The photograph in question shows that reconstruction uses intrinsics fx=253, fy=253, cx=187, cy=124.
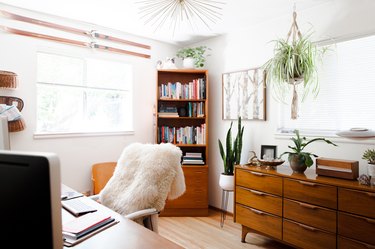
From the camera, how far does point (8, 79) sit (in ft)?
8.25

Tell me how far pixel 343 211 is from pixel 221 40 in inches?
101

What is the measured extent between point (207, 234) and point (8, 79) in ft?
8.61

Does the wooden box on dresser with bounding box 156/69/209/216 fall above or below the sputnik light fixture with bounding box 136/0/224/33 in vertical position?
below

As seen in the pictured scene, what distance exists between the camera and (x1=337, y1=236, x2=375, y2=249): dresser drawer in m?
1.81

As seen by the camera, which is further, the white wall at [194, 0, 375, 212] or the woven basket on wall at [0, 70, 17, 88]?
the woven basket on wall at [0, 70, 17, 88]

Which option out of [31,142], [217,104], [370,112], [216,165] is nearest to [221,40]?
[217,104]

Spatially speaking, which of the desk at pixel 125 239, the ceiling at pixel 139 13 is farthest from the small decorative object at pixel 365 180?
the ceiling at pixel 139 13

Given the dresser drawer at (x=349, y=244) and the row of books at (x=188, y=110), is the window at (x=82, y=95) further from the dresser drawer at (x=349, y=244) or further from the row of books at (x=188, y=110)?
the dresser drawer at (x=349, y=244)

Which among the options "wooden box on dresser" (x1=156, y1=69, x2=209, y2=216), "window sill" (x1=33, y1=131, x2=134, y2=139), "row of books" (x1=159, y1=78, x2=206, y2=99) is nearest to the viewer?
"window sill" (x1=33, y1=131, x2=134, y2=139)

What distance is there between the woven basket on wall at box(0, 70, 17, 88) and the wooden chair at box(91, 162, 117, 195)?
123 cm

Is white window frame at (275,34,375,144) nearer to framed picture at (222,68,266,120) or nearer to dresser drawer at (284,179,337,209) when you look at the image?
framed picture at (222,68,266,120)

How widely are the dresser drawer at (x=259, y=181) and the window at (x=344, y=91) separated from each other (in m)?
0.76

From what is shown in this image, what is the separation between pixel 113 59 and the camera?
11.2 feet

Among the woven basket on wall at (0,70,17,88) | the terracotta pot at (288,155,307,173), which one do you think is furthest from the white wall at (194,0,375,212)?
the woven basket on wall at (0,70,17,88)
